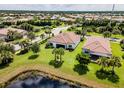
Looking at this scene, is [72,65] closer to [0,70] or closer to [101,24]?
[0,70]

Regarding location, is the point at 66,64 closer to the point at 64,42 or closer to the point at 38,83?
the point at 38,83

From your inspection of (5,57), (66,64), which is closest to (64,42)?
(66,64)

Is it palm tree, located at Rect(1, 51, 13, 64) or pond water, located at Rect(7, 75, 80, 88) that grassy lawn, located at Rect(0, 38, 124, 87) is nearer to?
palm tree, located at Rect(1, 51, 13, 64)

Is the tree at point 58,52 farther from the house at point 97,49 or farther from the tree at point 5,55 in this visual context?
the tree at point 5,55

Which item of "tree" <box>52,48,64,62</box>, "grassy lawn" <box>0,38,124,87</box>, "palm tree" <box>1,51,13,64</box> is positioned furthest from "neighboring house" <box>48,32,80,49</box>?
"palm tree" <box>1,51,13,64</box>

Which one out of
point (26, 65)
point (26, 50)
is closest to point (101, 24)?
point (26, 50)

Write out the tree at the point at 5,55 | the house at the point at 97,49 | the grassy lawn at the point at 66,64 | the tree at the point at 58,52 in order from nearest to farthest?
1. the grassy lawn at the point at 66,64
2. the tree at the point at 5,55
3. the tree at the point at 58,52
4. the house at the point at 97,49

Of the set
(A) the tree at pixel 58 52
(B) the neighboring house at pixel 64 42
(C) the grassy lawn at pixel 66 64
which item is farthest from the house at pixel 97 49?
(A) the tree at pixel 58 52

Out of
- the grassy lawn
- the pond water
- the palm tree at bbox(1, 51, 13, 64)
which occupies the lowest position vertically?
the pond water
